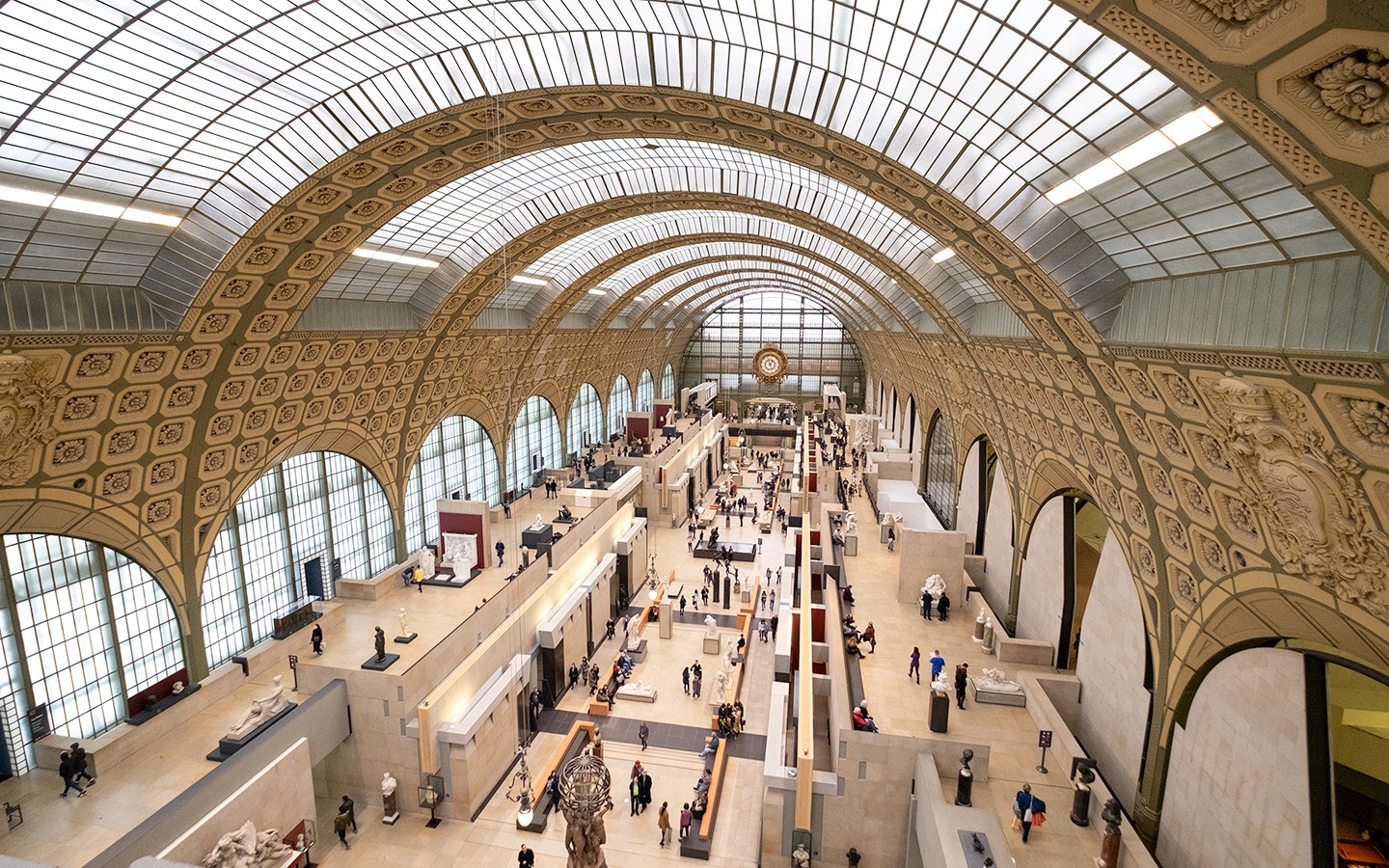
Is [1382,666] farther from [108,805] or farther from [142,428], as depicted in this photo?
[142,428]

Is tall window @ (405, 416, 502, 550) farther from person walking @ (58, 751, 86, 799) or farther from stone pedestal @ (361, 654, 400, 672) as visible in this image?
person walking @ (58, 751, 86, 799)

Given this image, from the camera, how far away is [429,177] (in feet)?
64.3

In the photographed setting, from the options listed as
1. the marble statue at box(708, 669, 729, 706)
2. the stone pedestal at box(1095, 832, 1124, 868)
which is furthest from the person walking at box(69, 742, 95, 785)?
the stone pedestal at box(1095, 832, 1124, 868)

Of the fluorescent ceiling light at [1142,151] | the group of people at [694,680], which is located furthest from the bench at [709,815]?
the fluorescent ceiling light at [1142,151]

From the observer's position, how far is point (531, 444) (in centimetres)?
4669

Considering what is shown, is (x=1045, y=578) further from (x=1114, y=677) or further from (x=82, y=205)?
(x=82, y=205)

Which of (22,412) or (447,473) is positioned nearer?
(22,412)

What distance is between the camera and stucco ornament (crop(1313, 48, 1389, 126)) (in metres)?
5.43

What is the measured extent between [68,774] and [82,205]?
478 inches

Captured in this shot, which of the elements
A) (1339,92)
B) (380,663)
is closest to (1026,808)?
(1339,92)

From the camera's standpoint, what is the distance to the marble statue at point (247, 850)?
1387 centimetres

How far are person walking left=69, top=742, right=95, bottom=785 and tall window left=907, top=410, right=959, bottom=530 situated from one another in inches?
1296

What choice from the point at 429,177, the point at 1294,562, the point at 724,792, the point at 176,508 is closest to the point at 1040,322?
the point at 1294,562

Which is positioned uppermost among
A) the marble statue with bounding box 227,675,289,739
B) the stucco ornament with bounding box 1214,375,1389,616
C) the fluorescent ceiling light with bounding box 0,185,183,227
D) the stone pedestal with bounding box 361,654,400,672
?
the fluorescent ceiling light with bounding box 0,185,183,227
